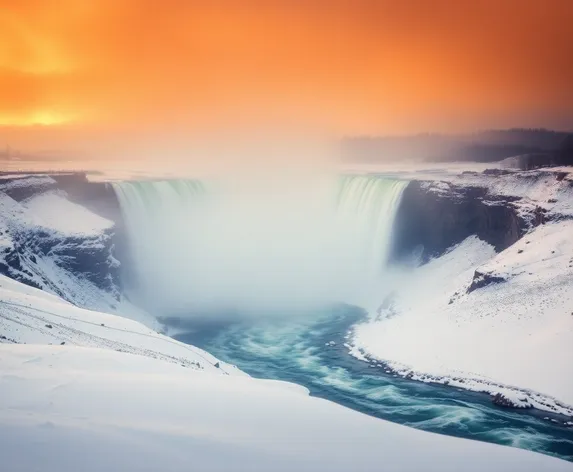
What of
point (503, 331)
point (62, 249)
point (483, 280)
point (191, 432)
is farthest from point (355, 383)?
point (62, 249)

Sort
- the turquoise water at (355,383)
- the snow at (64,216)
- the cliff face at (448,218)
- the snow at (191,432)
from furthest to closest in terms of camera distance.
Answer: the cliff face at (448,218) < the snow at (64,216) < the turquoise water at (355,383) < the snow at (191,432)

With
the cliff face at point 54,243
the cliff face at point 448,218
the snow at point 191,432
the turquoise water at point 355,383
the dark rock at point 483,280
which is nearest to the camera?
the snow at point 191,432

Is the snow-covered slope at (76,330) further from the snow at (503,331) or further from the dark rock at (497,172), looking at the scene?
the dark rock at (497,172)

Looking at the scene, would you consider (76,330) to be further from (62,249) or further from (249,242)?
(249,242)

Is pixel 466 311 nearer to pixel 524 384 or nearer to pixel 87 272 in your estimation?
pixel 524 384

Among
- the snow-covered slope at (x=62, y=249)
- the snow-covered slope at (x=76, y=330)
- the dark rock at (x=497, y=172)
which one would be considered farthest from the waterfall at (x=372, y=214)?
the snow-covered slope at (x=76, y=330)

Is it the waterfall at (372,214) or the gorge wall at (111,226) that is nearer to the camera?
the gorge wall at (111,226)

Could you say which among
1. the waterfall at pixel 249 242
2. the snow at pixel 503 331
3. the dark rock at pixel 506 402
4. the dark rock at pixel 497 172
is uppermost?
the dark rock at pixel 497 172
